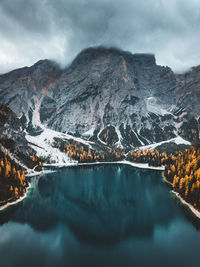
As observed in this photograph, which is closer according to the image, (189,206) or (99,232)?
(99,232)

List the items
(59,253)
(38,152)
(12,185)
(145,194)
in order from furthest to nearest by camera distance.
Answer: (38,152), (145,194), (12,185), (59,253)

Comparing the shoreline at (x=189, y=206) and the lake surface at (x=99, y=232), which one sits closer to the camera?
the lake surface at (x=99, y=232)

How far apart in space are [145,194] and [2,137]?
103 m

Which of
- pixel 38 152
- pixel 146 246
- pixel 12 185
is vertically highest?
pixel 38 152

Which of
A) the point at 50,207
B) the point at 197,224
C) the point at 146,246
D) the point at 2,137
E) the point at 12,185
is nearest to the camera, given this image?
the point at 146,246

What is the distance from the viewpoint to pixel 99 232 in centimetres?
4331

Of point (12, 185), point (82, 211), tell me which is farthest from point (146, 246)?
point (12, 185)

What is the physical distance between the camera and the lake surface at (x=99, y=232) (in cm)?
3278

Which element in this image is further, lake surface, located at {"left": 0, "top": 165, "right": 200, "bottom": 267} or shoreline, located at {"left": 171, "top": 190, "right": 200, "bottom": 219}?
shoreline, located at {"left": 171, "top": 190, "right": 200, "bottom": 219}

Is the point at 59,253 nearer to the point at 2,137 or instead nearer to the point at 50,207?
the point at 50,207

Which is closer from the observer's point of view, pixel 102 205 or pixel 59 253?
pixel 59 253

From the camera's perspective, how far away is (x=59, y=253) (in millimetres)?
34312

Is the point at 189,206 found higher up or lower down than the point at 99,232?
higher up

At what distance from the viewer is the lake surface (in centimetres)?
3278
